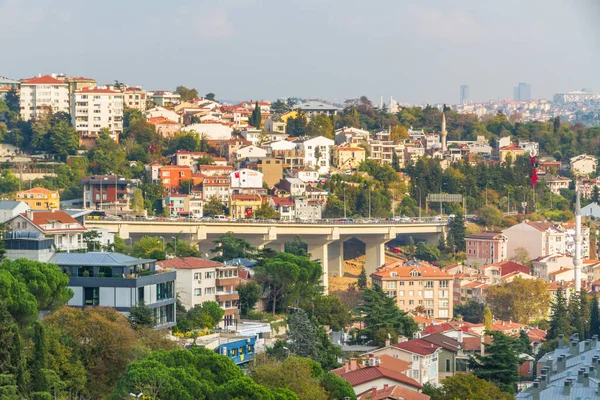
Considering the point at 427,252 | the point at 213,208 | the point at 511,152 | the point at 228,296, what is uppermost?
the point at 511,152

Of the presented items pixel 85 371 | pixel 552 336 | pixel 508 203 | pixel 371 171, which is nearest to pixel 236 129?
pixel 371 171

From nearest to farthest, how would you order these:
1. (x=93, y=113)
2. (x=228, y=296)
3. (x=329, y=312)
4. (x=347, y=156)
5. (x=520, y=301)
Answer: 1. (x=228, y=296)
2. (x=329, y=312)
3. (x=520, y=301)
4. (x=93, y=113)
5. (x=347, y=156)

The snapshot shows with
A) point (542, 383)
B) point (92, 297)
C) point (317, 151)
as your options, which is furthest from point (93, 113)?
point (542, 383)

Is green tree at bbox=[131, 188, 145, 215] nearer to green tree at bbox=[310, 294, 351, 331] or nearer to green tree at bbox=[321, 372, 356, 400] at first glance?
green tree at bbox=[310, 294, 351, 331]

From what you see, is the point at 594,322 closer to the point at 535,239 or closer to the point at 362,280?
the point at 362,280

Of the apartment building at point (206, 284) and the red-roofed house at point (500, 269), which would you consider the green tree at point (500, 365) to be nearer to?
the apartment building at point (206, 284)
